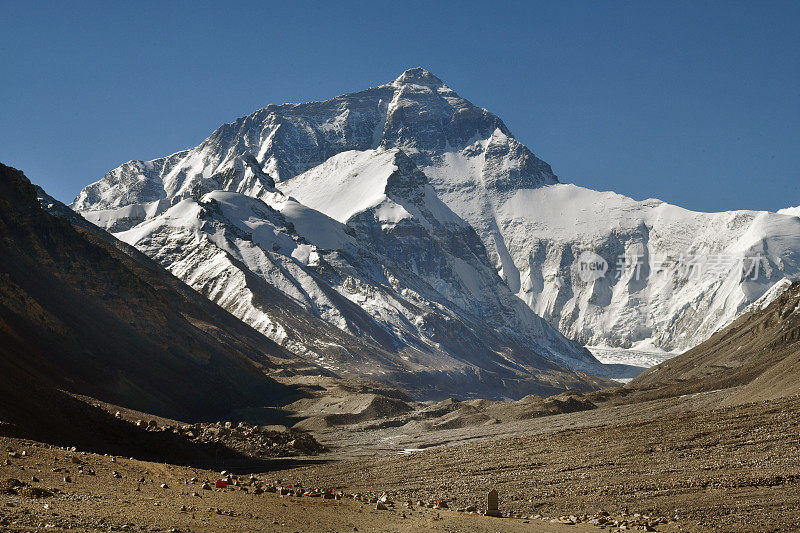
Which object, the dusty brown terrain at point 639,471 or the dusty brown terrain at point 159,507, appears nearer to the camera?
the dusty brown terrain at point 159,507

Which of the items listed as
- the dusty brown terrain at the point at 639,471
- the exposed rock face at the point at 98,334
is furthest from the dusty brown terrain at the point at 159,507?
the exposed rock face at the point at 98,334

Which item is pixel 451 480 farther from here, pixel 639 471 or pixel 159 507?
pixel 159 507

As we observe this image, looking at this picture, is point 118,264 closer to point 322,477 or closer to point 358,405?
point 358,405

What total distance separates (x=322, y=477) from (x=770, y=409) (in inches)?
1141

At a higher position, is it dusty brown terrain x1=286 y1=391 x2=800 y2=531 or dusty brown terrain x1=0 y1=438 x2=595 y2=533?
dusty brown terrain x1=0 y1=438 x2=595 y2=533

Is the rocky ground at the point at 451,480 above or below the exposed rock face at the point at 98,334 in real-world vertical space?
below

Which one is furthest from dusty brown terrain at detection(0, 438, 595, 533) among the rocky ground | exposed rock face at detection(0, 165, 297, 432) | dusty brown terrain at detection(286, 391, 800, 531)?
exposed rock face at detection(0, 165, 297, 432)

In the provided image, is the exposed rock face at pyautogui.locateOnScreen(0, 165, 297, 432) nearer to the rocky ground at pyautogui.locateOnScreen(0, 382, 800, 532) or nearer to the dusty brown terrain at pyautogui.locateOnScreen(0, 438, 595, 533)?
the rocky ground at pyautogui.locateOnScreen(0, 382, 800, 532)

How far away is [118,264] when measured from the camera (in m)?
126

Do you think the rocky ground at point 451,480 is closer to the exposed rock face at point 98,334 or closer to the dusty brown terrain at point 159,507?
the dusty brown terrain at point 159,507

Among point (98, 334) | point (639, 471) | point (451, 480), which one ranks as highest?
point (98, 334)

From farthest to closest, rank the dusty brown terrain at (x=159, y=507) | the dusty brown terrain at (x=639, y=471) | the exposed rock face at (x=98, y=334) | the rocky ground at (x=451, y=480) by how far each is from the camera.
Result: 1. the exposed rock face at (x=98, y=334)
2. the dusty brown terrain at (x=639, y=471)
3. the rocky ground at (x=451, y=480)
4. the dusty brown terrain at (x=159, y=507)

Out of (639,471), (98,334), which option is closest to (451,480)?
(639,471)

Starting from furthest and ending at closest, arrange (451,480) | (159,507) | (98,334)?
(98,334) < (451,480) < (159,507)
